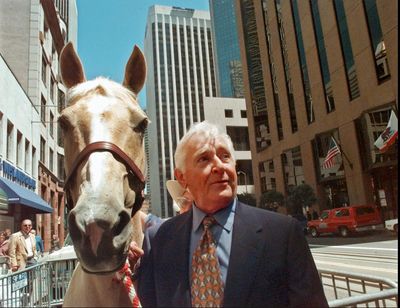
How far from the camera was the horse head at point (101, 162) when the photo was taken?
1.63 metres

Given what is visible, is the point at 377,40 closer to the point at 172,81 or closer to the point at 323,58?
the point at 323,58

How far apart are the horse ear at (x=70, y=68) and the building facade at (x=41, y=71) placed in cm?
1657

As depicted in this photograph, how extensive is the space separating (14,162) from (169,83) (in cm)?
12631

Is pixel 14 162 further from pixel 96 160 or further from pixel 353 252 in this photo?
pixel 96 160

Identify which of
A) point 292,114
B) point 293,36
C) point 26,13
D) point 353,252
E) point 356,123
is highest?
point 293,36

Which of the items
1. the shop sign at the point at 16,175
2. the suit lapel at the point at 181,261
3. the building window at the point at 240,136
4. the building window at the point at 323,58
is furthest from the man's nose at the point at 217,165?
the building window at the point at 240,136

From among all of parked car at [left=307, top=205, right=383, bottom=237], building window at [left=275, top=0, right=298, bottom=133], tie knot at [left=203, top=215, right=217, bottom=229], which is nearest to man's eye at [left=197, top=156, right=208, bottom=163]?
tie knot at [left=203, top=215, right=217, bottom=229]

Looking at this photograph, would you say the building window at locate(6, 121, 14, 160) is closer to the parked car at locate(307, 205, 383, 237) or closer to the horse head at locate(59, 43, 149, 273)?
the horse head at locate(59, 43, 149, 273)

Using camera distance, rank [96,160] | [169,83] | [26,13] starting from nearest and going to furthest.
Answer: [96,160]
[26,13]
[169,83]

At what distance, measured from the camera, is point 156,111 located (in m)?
142

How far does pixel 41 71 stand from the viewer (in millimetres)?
25359

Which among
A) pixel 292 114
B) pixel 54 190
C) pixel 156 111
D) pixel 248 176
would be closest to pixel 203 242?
pixel 54 190

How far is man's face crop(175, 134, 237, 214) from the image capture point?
207 centimetres

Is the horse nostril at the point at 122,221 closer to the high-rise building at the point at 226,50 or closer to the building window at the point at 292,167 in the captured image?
the building window at the point at 292,167
